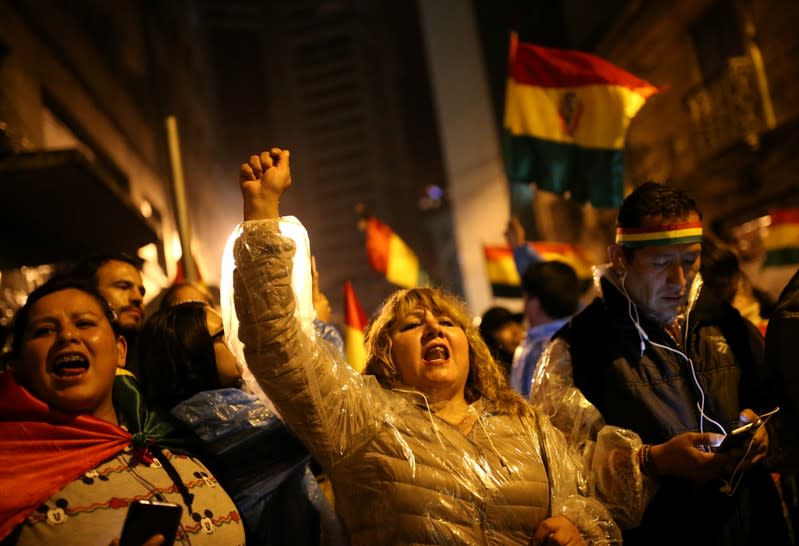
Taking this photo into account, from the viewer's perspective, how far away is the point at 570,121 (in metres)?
6.33

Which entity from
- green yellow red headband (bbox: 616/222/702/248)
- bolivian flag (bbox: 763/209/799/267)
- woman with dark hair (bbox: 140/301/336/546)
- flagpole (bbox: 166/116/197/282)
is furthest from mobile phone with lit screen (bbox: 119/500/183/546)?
bolivian flag (bbox: 763/209/799/267)

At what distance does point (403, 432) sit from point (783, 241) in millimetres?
5304

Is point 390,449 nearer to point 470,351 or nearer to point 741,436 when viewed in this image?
point 470,351

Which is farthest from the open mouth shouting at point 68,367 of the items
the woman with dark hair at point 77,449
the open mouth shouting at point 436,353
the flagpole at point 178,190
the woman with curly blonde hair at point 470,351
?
the flagpole at point 178,190

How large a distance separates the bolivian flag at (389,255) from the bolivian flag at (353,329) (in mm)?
1026

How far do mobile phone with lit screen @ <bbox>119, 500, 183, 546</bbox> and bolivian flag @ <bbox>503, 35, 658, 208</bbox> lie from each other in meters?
4.78

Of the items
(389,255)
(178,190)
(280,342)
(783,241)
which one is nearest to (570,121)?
(389,255)

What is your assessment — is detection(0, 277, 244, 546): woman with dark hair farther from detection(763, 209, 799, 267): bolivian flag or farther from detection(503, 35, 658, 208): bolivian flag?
detection(763, 209, 799, 267): bolivian flag

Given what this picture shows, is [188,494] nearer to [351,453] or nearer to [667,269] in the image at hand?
[351,453]

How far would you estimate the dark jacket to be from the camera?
3002 mm

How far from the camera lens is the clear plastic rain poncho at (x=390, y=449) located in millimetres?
2328

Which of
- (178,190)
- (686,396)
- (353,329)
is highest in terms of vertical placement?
(178,190)

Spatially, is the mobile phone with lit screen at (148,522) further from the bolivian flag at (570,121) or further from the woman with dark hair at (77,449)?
the bolivian flag at (570,121)

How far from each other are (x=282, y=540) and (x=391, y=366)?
2.37ft
